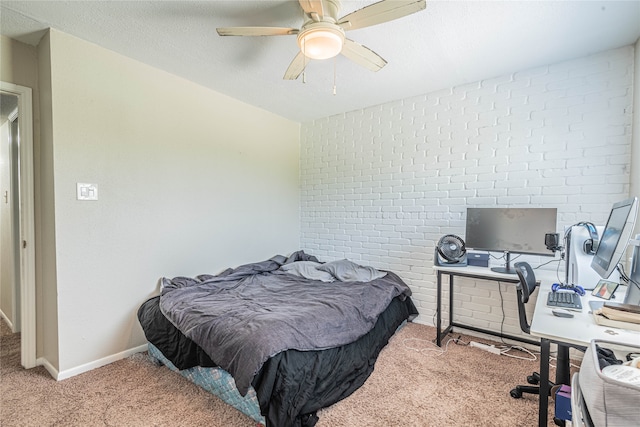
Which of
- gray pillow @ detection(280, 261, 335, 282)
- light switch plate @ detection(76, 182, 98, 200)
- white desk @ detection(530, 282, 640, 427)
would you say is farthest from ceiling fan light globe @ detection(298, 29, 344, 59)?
gray pillow @ detection(280, 261, 335, 282)

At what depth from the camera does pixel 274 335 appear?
63.8 inches

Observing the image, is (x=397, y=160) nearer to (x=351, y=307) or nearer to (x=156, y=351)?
(x=351, y=307)

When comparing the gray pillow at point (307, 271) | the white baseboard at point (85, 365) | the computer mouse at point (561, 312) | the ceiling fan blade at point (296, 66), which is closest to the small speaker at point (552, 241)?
the computer mouse at point (561, 312)

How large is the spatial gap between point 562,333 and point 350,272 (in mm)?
1956

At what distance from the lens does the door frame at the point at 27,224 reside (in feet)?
6.93

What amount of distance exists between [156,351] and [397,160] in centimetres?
285

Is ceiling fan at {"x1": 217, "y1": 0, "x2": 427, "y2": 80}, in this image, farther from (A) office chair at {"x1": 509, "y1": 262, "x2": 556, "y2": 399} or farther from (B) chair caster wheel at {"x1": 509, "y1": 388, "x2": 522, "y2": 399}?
(B) chair caster wheel at {"x1": 509, "y1": 388, "x2": 522, "y2": 399}

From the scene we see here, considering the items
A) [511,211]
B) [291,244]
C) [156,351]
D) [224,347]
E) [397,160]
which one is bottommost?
[156,351]

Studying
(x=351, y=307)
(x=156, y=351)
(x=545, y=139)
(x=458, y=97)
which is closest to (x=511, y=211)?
(x=545, y=139)

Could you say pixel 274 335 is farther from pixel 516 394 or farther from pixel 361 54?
pixel 361 54

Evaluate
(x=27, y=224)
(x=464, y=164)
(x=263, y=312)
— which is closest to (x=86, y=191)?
(x=27, y=224)

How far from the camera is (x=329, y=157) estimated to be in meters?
3.82

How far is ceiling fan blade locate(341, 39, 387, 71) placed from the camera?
1766mm

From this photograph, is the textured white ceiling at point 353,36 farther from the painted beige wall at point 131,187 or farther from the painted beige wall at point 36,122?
the painted beige wall at point 131,187
